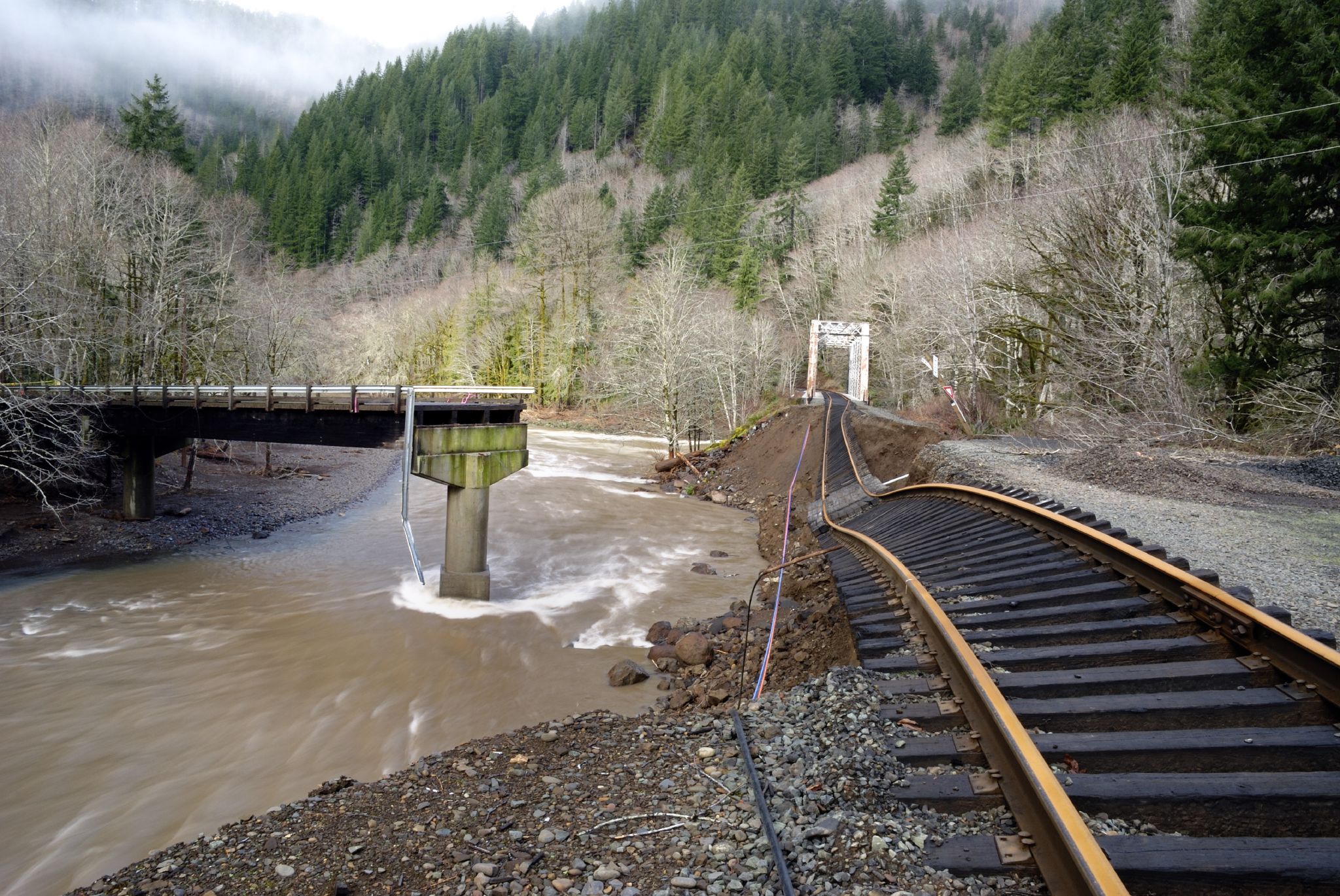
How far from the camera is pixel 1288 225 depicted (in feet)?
45.5

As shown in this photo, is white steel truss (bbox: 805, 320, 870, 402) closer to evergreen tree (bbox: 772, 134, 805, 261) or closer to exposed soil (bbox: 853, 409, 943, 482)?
exposed soil (bbox: 853, 409, 943, 482)

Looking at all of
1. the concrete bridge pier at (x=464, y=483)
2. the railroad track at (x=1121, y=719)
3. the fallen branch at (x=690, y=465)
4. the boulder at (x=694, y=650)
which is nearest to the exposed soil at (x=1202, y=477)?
the railroad track at (x=1121, y=719)

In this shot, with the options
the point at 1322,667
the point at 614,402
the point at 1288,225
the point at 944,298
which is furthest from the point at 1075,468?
the point at 614,402

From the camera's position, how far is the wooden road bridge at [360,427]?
46.6 ft

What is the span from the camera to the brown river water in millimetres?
7344

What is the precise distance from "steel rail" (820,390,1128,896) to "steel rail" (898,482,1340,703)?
1.45 m

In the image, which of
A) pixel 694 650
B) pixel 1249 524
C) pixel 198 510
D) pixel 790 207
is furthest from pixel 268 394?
pixel 790 207

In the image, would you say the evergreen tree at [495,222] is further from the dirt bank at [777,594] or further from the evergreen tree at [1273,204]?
the evergreen tree at [1273,204]

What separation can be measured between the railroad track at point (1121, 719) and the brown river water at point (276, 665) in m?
4.62

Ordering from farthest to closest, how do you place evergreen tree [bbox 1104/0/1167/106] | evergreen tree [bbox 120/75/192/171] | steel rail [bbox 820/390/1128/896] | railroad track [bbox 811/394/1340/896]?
1. evergreen tree [bbox 120/75/192/171]
2. evergreen tree [bbox 1104/0/1167/106]
3. railroad track [bbox 811/394/1340/896]
4. steel rail [bbox 820/390/1128/896]

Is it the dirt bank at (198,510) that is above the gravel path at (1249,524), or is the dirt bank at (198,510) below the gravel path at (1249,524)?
below

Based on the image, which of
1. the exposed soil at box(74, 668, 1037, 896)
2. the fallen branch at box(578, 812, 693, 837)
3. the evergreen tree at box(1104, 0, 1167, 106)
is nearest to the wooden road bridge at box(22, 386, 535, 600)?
the exposed soil at box(74, 668, 1037, 896)

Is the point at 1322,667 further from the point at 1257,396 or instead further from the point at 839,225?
the point at 839,225

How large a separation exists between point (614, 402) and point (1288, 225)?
37.5m
